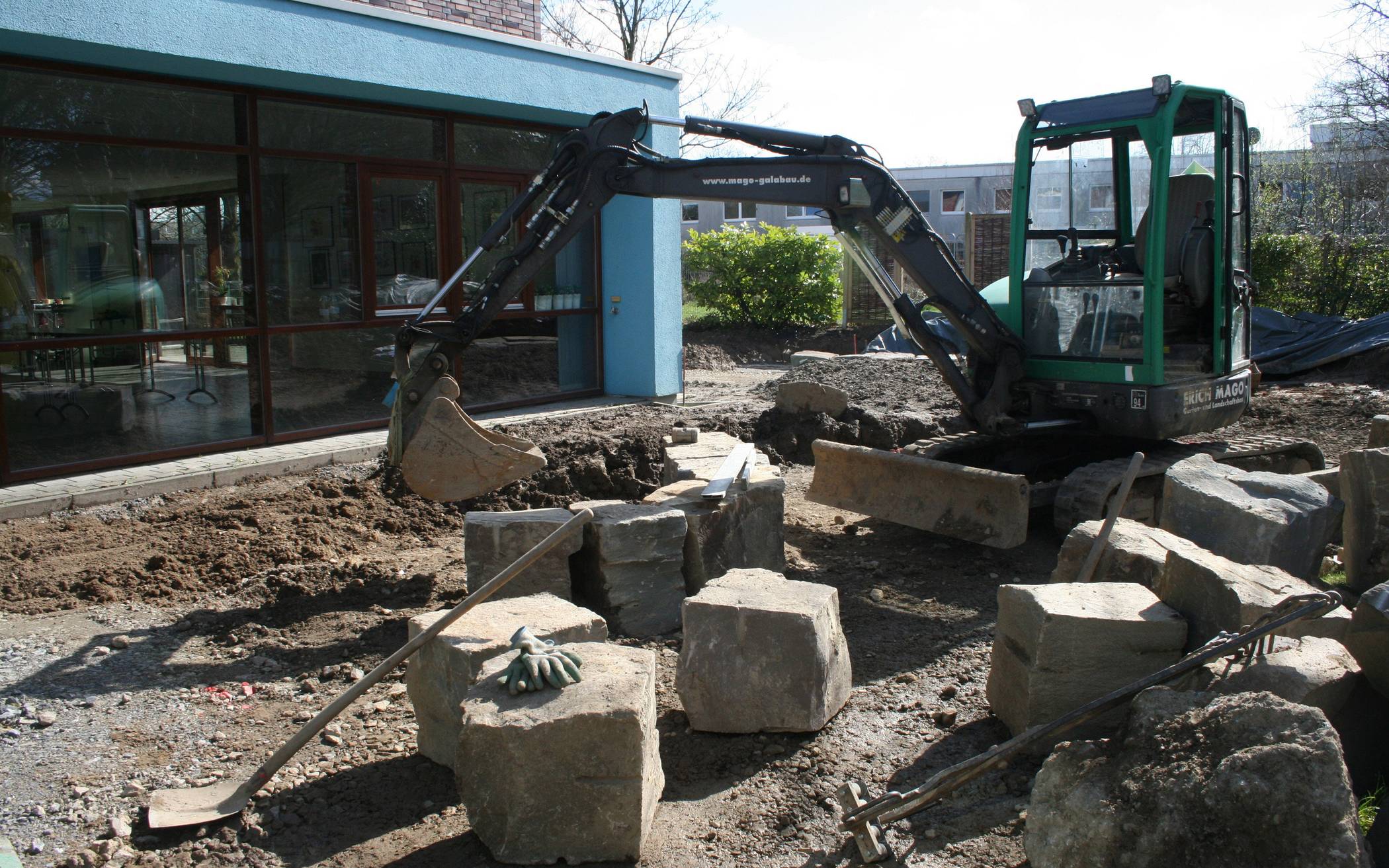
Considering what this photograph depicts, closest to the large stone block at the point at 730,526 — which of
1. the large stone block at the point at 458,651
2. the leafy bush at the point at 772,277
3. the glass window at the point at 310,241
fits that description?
the large stone block at the point at 458,651

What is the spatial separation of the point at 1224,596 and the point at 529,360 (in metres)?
9.28

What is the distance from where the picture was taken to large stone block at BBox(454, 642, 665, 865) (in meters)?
3.55

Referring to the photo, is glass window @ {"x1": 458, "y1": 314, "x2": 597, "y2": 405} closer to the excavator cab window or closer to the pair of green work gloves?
the excavator cab window

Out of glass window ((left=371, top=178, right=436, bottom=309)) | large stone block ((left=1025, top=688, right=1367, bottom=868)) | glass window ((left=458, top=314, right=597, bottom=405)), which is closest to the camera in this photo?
large stone block ((left=1025, top=688, right=1367, bottom=868))

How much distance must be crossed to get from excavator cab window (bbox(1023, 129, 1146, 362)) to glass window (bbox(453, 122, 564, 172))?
564 centimetres

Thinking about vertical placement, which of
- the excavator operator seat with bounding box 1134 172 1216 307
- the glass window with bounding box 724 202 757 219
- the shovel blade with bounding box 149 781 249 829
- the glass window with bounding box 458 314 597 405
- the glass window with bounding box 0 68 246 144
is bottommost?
the shovel blade with bounding box 149 781 249 829

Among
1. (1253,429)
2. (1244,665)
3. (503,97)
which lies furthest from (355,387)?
(1253,429)

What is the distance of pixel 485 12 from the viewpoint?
1184 cm

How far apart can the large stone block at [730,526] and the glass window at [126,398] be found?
5.22m

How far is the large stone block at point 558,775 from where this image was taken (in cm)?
355

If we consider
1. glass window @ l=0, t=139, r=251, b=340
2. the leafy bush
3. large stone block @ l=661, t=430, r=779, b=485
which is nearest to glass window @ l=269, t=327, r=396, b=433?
glass window @ l=0, t=139, r=251, b=340

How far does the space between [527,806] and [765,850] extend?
857 millimetres

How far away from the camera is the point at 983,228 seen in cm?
2114

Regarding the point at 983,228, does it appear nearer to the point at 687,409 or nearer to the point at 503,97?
the point at 687,409
